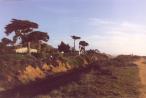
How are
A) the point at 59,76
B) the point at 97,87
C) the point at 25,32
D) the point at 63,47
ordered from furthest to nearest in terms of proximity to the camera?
the point at 63,47, the point at 25,32, the point at 59,76, the point at 97,87

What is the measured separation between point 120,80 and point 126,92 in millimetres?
3179

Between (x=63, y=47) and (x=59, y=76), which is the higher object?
(x=63, y=47)

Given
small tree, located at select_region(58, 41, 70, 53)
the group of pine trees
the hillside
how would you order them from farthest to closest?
small tree, located at select_region(58, 41, 70, 53) < the group of pine trees < the hillside

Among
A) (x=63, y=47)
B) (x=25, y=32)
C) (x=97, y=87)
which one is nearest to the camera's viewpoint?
(x=97, y=87)

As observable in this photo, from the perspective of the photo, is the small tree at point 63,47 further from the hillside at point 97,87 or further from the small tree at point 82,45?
the hillside at point 97,87

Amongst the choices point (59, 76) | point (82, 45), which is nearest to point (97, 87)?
point (59, 76)

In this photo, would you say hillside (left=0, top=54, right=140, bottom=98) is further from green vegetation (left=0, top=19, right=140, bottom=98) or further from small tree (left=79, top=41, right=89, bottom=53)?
small tree (left=79, top=41, right=89, bottom=53)

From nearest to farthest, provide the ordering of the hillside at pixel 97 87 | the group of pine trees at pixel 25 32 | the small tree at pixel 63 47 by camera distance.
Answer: the hillside at pixel 97 87
the group of pine trees at pixel 25 32
the small tree at pixel 63 47

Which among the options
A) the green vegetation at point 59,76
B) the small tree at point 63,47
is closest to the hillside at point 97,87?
the green vegetation at point 59,76

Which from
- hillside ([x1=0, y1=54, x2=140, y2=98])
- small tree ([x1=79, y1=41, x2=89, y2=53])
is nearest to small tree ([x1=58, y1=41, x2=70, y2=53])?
small tree ([x1=79, y1=41, x2=89, y2=53])

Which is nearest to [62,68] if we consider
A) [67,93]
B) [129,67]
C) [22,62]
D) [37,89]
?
[22,62]

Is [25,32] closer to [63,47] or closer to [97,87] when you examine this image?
[63,47]

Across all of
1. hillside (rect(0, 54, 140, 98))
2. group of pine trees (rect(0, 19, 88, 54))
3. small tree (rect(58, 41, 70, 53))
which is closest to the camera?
hillside (rect(0, 54, 140, 98))

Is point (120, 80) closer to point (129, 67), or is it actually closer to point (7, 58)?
point (129, 67)
